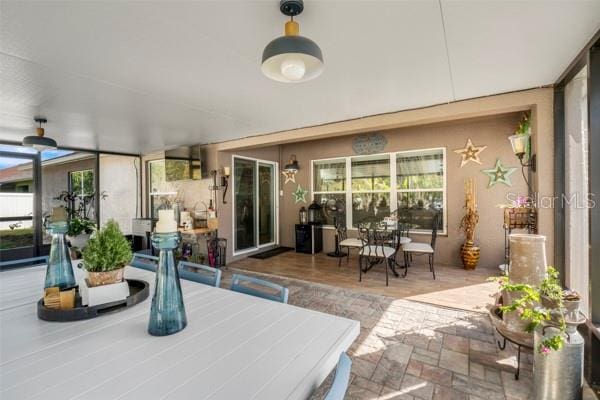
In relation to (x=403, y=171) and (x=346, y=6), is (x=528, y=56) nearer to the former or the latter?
(x=346, y=6)

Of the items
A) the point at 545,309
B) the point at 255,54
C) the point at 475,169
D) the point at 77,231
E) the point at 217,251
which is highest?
the point at 255,54

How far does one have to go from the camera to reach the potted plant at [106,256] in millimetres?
1277

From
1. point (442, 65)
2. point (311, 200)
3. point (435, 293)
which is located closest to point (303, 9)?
point (442, 65)

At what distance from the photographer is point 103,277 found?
132cm

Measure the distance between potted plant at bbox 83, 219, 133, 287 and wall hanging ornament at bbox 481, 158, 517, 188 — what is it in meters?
5.09

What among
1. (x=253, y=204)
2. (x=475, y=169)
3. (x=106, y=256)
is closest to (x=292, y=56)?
(x=106, y=256)

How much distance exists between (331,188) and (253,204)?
1790 mm

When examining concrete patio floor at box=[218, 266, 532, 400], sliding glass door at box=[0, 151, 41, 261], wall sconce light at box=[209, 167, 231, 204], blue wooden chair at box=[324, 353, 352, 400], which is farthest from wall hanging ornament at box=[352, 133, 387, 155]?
sliding glass door at box=[0, 151, 41, 261]

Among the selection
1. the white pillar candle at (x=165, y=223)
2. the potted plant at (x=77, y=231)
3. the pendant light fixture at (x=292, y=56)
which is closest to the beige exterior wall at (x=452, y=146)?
the potted plant at (x=77, y=231)

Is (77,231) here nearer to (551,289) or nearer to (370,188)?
(370,188)

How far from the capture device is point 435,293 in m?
3.45

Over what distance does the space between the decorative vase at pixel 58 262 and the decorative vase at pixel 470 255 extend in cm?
494

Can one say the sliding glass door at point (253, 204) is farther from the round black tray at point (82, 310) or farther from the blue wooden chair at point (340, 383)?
the blue wooden chair at point (340, 383)

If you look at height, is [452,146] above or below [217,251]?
above
